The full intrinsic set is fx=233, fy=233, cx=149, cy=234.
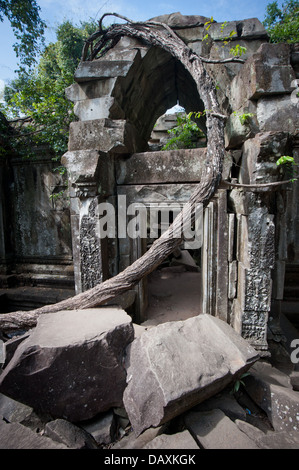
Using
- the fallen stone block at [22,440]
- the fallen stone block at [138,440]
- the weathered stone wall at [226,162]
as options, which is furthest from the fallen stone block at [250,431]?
the fallen stone block at [22,440]

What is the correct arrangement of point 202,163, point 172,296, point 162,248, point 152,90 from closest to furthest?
point 162,248 → point 202,163 → point 152,90 → point 172,296

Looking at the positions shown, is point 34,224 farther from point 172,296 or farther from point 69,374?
point 69,374

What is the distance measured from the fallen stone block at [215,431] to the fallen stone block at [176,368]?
0.10m

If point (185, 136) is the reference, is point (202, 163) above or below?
below

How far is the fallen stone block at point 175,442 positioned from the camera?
4.92 feet

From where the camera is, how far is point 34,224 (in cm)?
557

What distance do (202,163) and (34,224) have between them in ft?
14.2

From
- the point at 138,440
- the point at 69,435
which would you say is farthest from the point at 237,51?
the point at 69,435

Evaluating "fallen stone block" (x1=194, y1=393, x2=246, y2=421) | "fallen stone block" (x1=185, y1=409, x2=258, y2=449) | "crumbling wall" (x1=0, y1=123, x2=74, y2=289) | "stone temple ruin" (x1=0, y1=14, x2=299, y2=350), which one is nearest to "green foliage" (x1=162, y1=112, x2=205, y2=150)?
"stone temple ruin" (x1=0, y1=14, x2=299, y2=350)

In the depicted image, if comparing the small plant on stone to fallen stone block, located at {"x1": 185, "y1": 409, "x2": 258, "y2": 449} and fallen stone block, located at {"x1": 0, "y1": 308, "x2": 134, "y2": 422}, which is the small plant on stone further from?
fallen stone block, located at {"x1": 185, "y1": 409, "x2": 258, "y2": 449}

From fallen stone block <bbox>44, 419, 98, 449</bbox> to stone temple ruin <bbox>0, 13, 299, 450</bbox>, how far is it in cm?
149

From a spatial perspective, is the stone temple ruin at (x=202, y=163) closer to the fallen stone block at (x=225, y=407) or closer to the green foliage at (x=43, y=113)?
the fallen stone block at (x=225, y=407)

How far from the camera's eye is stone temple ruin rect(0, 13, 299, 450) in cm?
253
